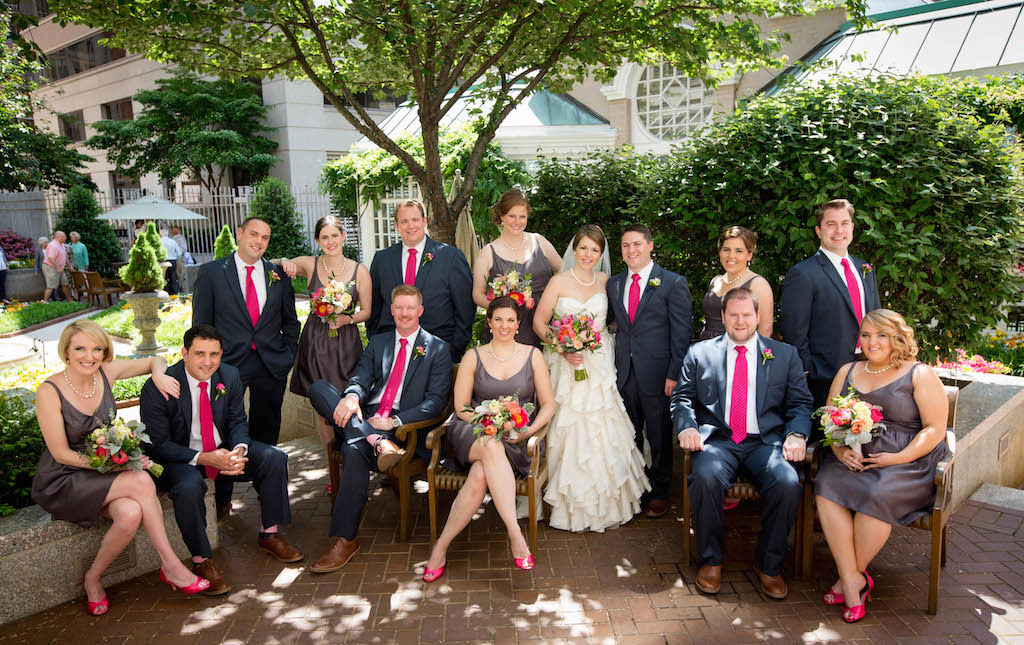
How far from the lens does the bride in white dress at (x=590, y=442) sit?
4.98 metres

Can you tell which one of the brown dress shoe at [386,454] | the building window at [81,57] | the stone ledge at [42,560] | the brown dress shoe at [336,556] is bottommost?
the brown dress shoe at [336,556]

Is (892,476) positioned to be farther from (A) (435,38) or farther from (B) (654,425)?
(A) (435,38)

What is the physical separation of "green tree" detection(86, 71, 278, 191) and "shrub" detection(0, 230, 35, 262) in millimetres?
4496

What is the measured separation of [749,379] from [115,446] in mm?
3821

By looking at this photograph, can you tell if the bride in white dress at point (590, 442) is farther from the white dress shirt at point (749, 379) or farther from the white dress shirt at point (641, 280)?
the white dress shirt at point (749, 379)

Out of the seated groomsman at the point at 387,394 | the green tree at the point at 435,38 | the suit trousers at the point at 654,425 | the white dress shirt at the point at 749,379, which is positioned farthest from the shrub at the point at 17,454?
the white dress shirt at the point at 749,379

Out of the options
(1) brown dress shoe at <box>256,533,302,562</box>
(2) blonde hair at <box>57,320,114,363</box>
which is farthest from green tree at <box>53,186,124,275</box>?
(1) brown dress shoe at <box>256,533,302,562</box>

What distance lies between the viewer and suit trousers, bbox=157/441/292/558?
4199 millimetres

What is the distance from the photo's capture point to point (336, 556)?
450cm

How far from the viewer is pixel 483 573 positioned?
→ 4.43 meters

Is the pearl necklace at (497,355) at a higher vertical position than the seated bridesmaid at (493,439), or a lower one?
higher

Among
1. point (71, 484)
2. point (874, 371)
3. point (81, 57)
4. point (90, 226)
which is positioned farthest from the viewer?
point (81, 57)

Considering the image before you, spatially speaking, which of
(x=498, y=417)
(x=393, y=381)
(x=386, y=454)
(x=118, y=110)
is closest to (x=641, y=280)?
(x=498, y=417)

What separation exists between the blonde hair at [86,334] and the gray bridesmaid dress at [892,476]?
432 cm
